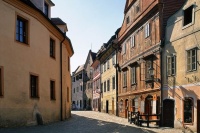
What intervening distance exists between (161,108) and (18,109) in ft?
31.6

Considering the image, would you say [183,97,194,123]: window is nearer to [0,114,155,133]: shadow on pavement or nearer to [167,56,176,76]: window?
[167,56,176,76]: window

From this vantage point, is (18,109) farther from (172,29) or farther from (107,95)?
(107,95)

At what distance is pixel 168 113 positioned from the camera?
1984cm

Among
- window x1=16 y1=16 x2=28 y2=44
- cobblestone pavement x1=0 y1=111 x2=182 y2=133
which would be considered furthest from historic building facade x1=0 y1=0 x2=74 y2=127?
cobblestone pavement x1=0 y1=111 x2=182 y2=133

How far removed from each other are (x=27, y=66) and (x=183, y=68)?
9.38 metres

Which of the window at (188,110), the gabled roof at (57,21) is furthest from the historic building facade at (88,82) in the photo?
the window at (188,110)

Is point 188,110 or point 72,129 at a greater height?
point 188,110

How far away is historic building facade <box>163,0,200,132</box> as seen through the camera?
16.8m

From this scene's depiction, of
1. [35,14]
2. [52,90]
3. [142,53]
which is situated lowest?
[52,90]

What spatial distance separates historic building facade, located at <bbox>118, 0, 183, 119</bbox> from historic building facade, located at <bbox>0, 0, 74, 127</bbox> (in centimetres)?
702

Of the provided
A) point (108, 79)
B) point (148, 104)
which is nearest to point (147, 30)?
point (148, 104)

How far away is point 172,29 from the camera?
19.5 m

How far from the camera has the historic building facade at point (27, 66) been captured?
15383mm

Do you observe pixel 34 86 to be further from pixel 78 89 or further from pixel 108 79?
pixel 78 89
